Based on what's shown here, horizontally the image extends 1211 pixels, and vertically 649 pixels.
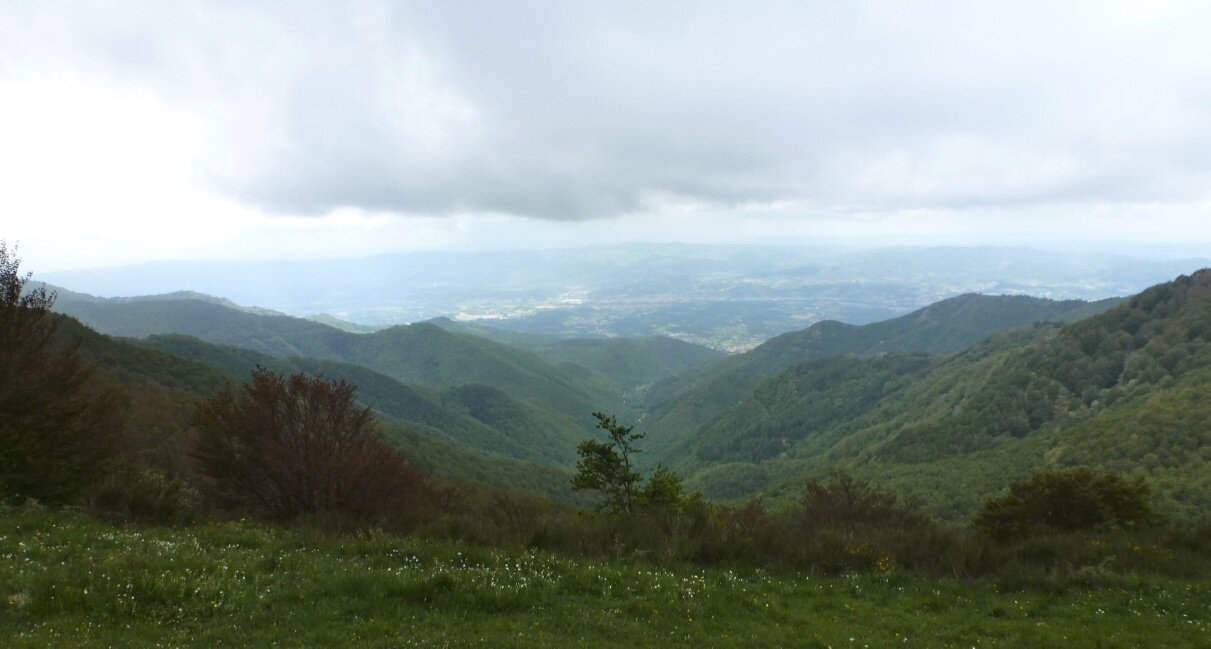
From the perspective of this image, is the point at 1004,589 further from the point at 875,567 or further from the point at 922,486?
the point at 922,486

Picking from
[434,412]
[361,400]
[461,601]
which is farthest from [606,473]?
[434,412]

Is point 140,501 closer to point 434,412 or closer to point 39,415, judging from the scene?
point 39,415

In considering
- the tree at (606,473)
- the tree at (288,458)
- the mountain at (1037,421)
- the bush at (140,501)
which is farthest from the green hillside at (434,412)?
the bush at (140,501)

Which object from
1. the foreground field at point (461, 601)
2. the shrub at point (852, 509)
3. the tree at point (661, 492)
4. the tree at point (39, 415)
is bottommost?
the shrub at point (852, 509)

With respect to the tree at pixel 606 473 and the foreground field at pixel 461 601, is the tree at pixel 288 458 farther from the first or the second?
the tree at pixel 606 473

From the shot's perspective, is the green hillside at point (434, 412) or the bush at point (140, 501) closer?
the bush at point (140, 501)

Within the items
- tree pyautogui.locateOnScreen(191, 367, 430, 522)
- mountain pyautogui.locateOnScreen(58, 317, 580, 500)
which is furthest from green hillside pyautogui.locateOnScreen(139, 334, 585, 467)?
tree pyautogui.locateOnScreen(191, 367, 430, 522)
